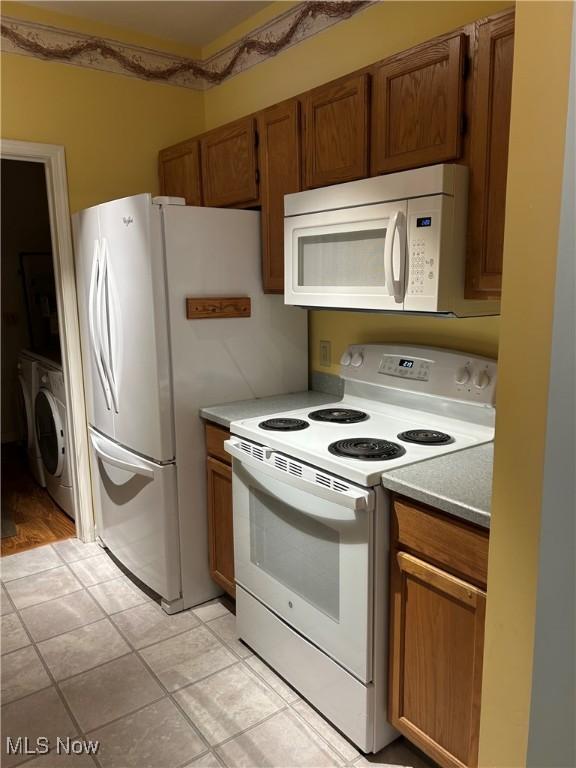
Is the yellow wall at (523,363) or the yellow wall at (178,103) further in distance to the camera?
the yellow wall at (178,103)

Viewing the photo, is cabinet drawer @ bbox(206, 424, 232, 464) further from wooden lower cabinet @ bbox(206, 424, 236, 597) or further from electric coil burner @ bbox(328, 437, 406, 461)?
electric coil burner @ bbox(328, 437, 406, 461)

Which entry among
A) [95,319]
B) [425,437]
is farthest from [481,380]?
[95,319]

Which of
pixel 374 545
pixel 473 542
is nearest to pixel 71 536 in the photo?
pixel 374 545

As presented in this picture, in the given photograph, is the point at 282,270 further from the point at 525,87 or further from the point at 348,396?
the point at 525,87

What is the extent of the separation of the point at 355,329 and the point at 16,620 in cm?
193

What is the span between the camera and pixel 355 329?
252 centimetres

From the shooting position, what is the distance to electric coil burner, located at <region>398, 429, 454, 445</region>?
6.20 feet

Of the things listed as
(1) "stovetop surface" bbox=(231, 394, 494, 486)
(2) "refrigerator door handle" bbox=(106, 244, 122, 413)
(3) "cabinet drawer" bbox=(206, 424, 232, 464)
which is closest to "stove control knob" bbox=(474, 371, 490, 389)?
(1) "stovetop surface" bbox=(231, 394, 494, 486)

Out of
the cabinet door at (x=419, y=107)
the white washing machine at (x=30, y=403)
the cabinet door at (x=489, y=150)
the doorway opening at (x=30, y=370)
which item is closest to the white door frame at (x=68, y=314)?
the doorway opening at (x=30, y=370)

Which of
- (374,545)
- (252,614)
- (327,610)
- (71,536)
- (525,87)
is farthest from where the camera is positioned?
(71,536)

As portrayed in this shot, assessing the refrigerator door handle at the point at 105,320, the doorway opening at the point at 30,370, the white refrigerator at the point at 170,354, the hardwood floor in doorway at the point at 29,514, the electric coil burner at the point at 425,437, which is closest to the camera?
the electric coil burner at the point at 425,437

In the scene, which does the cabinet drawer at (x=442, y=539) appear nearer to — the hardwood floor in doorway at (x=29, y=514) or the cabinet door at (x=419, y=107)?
the cabinet door at (x=419, y=107)

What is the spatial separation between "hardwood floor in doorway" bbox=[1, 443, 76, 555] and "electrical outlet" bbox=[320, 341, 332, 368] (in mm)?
1789

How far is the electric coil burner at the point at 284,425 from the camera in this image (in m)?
2.05
